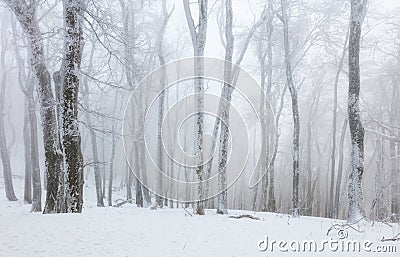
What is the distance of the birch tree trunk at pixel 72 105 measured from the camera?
7.84 m

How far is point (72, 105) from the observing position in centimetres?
795

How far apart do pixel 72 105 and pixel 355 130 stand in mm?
7391

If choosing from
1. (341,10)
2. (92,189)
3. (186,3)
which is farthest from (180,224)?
(92,189)

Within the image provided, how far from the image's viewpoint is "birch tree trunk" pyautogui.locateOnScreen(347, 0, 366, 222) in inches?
365

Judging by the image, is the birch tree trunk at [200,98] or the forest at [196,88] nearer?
the forest at [196,88]

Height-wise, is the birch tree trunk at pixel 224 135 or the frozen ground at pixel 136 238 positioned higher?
the birch tree trunk at pixel 224 135

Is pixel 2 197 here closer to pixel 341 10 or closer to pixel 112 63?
pixel 112 63

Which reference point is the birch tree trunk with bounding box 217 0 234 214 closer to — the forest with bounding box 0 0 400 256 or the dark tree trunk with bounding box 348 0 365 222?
the forest with bounding box 0 0 400 256

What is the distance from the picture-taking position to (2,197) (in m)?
18.4

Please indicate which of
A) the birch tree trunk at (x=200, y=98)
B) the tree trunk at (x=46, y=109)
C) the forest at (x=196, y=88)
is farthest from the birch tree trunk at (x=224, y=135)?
the tree trunk at (x=46, y=109)

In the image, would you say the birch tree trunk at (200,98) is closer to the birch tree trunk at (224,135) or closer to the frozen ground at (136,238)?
the birch tree trunk at (224,135)

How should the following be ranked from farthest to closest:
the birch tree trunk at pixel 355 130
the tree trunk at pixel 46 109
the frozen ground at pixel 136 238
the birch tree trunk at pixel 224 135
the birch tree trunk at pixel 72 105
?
1. the birch tree trunk at pixel 224 135
2. the birch tree trunk at pixel 355 130
3. the tree trunk at pixel 46 109
4. the birch tree trunk at pixel 72 105
5. the frozen ground at pixel 136 238

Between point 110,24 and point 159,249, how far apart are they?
585 centimetres

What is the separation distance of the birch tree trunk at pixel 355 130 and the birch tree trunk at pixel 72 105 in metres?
7.00
